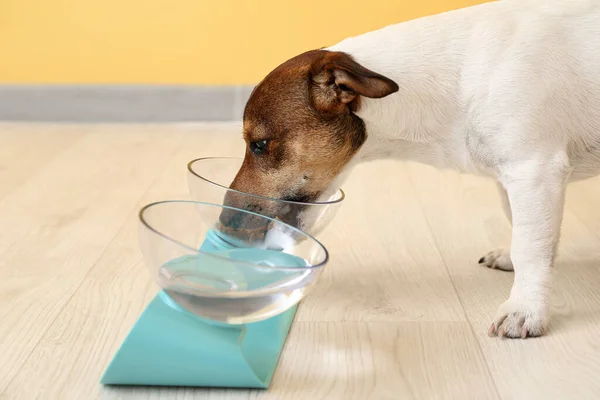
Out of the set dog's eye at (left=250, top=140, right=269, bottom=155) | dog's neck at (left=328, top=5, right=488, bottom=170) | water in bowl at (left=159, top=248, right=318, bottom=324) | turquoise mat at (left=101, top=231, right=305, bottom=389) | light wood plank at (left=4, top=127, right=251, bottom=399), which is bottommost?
light wood plank at (left=4, top=127, right=251, bottom=399)

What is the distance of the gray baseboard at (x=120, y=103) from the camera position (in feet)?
11.0

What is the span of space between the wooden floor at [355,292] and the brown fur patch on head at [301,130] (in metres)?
0.25

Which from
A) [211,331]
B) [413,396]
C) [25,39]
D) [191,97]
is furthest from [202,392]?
[25,39]

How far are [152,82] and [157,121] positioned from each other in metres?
0.15

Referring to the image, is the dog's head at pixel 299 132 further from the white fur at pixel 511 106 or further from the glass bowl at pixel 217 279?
the glass bowl at pixel 217 279

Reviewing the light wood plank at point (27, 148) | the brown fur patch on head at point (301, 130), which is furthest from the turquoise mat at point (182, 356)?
the light wood plank at point (27, 148)

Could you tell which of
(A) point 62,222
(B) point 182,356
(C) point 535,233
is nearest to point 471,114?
(C) point 535,233

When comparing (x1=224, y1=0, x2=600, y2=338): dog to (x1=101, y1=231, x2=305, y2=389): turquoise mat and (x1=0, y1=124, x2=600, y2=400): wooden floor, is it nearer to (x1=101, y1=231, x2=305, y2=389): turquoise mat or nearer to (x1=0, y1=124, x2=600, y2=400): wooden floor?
(x1=0, y1=124, x2=600, y2=400): wooden floor

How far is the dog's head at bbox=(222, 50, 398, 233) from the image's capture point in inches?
60.9

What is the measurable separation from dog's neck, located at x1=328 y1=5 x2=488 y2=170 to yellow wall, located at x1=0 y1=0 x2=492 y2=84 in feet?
5.72

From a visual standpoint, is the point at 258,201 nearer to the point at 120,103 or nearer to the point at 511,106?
the point at 511,106

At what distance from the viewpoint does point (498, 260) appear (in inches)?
72.3

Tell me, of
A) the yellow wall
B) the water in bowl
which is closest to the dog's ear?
the water in bowl

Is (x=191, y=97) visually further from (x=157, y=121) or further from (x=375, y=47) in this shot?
(x=375, y=47)
